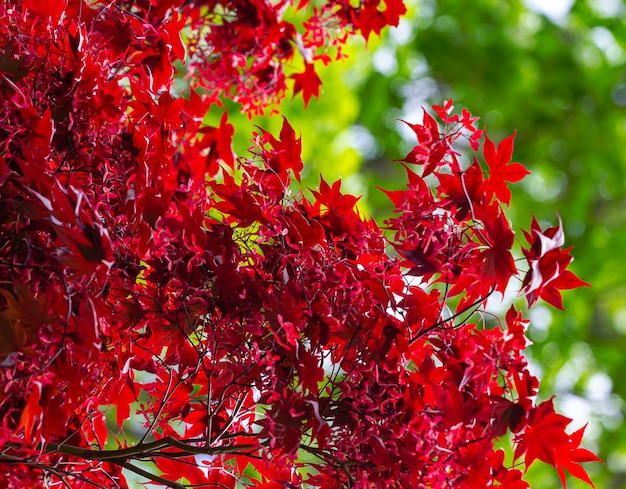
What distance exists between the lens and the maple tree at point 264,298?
1.85 feet

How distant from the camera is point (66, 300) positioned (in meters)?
0.52

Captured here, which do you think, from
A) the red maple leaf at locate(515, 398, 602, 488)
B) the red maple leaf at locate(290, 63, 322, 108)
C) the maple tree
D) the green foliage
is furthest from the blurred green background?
the red maple leaf at locate(515, 398, 602, 488)

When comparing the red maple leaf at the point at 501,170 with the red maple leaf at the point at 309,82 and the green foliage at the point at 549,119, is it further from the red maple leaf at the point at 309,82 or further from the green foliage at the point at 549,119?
the green foliage at the point at 549,119

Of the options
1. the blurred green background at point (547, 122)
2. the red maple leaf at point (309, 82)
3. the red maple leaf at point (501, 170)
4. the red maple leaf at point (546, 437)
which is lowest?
the red maple leaf at point (546, 437)

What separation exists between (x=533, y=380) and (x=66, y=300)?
14.6 inches

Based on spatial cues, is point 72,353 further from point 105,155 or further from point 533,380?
point 533,380

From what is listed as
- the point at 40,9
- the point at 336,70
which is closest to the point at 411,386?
the point at 40,9

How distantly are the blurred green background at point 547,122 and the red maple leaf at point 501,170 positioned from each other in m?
2.48

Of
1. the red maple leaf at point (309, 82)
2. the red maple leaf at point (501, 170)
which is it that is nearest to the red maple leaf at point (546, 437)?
the red maple leaf at point (501, 170)

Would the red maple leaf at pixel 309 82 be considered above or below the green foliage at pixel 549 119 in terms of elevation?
below

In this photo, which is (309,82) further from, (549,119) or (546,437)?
(549,119)

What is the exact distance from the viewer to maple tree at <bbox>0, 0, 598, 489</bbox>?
0.56 metres

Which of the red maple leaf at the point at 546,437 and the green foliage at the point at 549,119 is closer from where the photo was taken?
the red maple leaf at the point at 546,437

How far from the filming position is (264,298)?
24.1 inches
